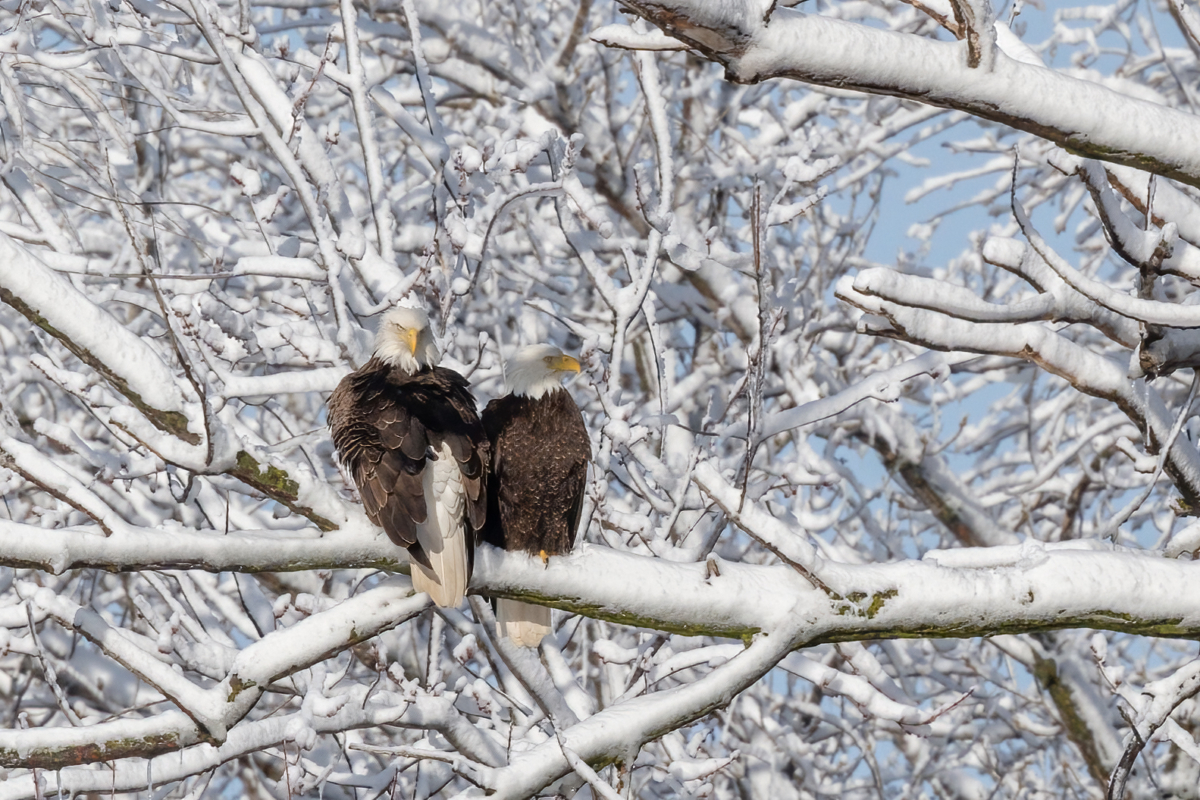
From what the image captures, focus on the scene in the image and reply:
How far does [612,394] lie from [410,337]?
0.57 metres

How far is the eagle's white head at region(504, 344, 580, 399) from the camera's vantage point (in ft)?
12.1

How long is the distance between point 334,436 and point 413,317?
1.69 ft

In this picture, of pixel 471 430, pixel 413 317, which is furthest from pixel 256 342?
pixel 471 430

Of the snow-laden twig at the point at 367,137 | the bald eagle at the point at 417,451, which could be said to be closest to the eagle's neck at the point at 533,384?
the bald eagle at the point at 417,451

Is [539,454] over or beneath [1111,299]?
over

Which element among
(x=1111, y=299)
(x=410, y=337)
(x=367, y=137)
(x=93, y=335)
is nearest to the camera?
(x=93, y=335)

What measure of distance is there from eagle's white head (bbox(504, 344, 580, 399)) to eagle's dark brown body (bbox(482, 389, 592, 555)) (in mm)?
22

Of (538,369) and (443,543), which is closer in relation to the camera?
(443,543)

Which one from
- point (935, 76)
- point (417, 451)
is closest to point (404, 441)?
point (417, 451)

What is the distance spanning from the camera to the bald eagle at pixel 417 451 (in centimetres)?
280

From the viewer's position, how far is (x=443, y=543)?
2.84 m

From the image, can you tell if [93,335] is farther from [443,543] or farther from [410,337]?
[410,337]

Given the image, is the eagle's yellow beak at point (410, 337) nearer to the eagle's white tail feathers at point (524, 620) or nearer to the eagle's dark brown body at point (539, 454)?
the eagle's dark brown body at point (539, 454)

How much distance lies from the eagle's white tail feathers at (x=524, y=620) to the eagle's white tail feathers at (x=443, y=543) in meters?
0.45
